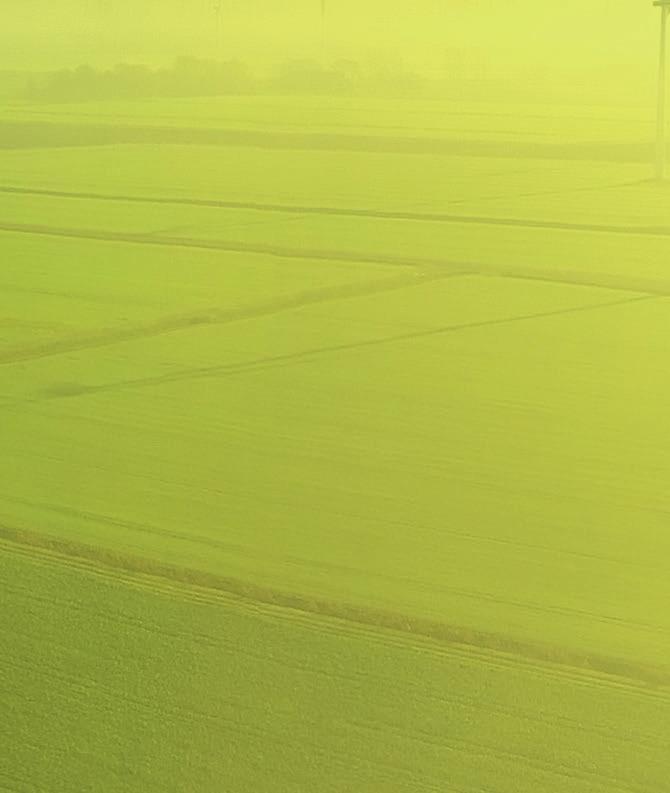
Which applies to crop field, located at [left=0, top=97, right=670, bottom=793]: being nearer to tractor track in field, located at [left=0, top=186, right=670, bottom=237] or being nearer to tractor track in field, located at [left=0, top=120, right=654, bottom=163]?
tractor track in field, located at [left=0, top=186, right=670, bottom=237]

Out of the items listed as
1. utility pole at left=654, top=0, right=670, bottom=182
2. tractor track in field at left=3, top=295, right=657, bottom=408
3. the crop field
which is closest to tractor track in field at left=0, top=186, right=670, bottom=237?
the crop field

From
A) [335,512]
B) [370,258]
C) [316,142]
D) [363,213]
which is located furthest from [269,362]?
[316,142]

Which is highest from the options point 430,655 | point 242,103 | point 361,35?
point 361,35

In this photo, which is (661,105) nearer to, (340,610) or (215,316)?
(215,316)

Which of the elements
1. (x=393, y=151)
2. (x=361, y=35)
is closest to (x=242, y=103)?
(x=393, y=151)

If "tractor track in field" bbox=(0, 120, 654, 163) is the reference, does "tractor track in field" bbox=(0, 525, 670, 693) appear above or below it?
below

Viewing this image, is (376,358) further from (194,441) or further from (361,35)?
(361,35)
